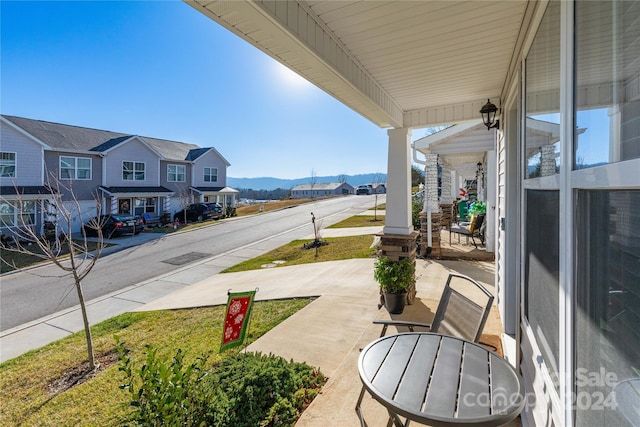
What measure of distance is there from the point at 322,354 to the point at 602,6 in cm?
331

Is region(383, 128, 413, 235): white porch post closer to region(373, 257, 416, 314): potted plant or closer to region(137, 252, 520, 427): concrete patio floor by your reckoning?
region(373, 257, 416, 314): potted plant

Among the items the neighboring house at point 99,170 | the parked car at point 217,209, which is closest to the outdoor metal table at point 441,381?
the neighboring house at point 99,170

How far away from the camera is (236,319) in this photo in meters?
2.79

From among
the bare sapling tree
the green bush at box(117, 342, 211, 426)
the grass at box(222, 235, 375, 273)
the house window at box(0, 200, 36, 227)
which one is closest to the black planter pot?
the green bush at box(117, 342, 211, 426)

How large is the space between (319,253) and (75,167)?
16.5 meters

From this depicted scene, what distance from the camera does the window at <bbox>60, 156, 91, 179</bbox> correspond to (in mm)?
17000

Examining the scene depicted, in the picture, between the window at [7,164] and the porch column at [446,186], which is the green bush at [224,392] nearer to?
the porch column at [446,186]

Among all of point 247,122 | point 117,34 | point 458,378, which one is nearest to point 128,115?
point 247,122

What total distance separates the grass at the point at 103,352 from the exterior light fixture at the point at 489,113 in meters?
3.84

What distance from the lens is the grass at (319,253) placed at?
908 cm

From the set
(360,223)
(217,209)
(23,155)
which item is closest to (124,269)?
(360,223)

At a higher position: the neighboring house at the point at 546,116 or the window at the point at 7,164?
the window at the point at 7,164

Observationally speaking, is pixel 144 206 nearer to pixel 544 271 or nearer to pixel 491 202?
pixel 491 202

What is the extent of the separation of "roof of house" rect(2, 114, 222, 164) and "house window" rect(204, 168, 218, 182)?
2.00 m
